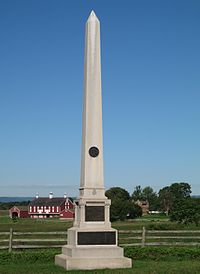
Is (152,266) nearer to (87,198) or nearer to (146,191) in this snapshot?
(87,198)

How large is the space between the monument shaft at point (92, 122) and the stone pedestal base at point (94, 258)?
168cm

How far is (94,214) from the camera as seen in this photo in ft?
48.4

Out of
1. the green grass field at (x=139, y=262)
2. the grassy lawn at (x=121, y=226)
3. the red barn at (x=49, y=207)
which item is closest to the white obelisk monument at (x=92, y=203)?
the green grass field at (x=139, y=262)

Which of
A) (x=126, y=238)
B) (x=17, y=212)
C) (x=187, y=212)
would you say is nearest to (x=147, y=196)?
(x=17, y=212)

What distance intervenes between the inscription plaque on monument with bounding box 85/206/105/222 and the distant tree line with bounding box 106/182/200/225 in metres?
34.3

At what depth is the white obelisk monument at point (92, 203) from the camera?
14211 mm

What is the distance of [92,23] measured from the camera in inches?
629

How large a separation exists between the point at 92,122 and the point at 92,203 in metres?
2.50

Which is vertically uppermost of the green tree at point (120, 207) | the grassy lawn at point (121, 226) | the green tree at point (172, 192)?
the green tree at point (172, 192)

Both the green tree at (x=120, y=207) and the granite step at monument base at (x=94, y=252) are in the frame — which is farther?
the green tree at (x=120, y=207)

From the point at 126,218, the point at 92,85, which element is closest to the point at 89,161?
the point at 92,85

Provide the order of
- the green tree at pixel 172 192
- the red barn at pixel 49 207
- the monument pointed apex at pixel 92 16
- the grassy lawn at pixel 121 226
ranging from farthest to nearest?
the green tree at pixel 172 192 → the red barn at pixel 49 207 → the grassy lawn at pixel 121 226 → the monument pointed apex at pixel 92 16

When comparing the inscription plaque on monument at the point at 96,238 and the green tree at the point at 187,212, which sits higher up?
the green tree at the point at 187,212

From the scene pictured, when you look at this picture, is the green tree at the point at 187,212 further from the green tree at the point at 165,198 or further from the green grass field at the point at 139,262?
the green tree at the point at 165,198
